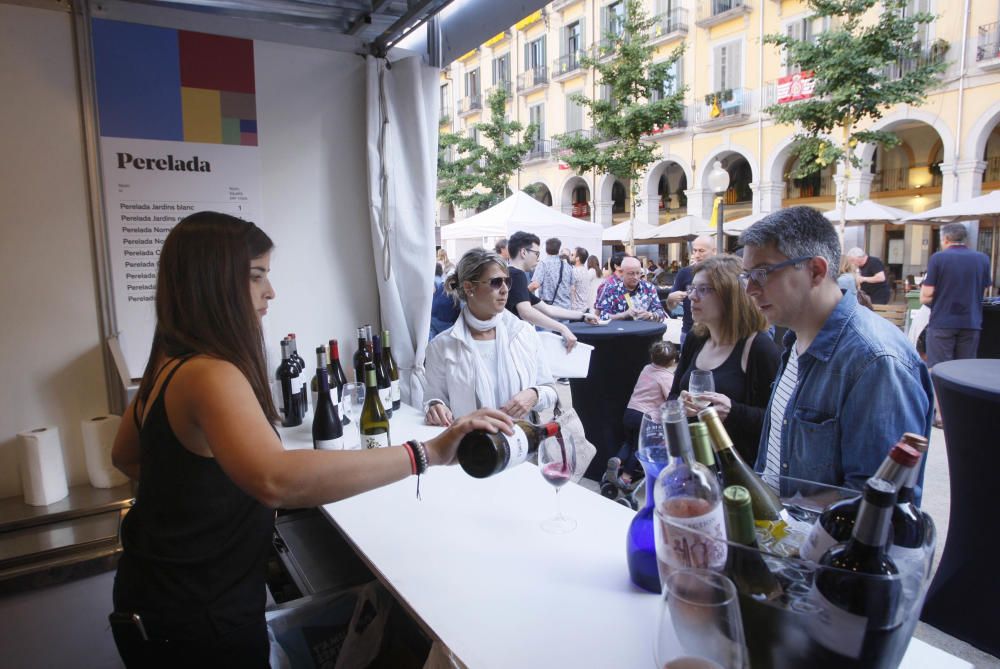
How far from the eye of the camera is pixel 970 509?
2.16 meters

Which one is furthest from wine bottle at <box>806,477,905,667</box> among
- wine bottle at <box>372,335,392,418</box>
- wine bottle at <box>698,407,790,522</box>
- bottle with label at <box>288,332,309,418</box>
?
bottle with label at <box>288,332,309,418</box>

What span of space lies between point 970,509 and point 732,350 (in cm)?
100

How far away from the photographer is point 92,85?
247cm

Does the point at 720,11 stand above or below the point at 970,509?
above

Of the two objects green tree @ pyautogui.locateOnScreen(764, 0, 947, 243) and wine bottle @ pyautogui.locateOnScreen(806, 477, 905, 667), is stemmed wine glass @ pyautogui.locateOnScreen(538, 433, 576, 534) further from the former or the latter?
green tree @ pyautogui.locateOnScreen(764, 0, 947, 243)

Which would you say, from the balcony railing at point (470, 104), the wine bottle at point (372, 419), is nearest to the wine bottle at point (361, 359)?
the wine bottle at point (372, 419)

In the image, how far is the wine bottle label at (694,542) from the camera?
78 centimetres

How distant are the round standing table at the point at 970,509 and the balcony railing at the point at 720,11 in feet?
62.6

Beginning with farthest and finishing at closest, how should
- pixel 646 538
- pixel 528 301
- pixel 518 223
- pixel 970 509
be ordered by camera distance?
1. pixel 518 223
2. pixel 528 301
3. pixel 970 509
4. pixel 646 538

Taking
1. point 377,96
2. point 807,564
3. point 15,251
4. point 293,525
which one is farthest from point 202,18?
point 807,564

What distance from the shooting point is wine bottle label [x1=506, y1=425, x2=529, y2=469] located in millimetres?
1312

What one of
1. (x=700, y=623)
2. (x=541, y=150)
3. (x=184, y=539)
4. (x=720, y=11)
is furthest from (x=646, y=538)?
(x=541, y=150)

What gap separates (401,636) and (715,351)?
1763 mm

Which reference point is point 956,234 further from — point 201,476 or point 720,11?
point 720,11
